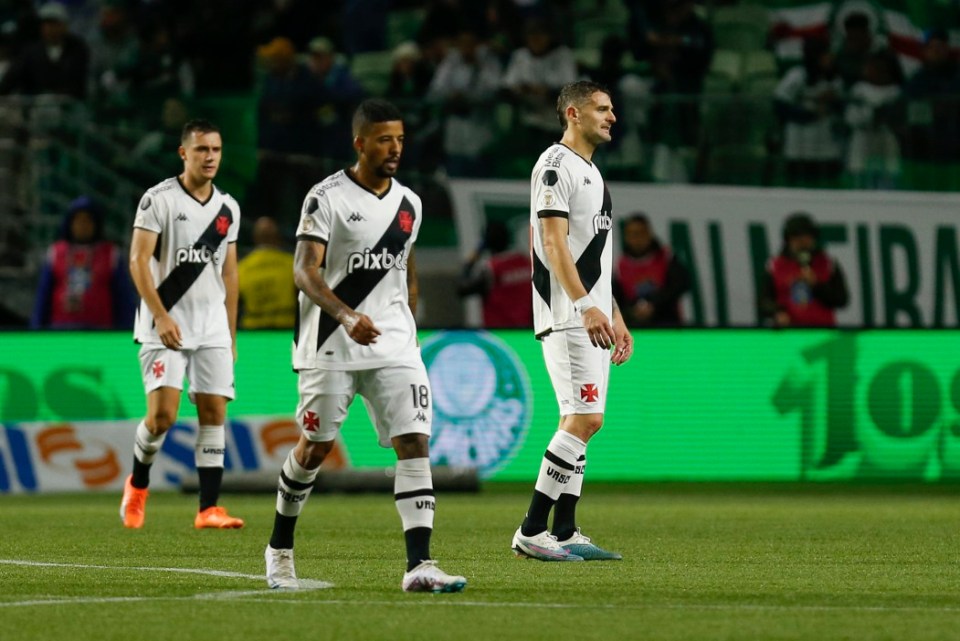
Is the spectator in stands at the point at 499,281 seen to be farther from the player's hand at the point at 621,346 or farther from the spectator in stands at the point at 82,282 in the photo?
the player's hand at the point at 621,346

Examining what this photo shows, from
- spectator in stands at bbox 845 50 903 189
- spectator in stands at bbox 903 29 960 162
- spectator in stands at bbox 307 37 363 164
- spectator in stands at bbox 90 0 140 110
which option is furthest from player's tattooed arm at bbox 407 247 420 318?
spectator in stands at bbox 90 0 140 110

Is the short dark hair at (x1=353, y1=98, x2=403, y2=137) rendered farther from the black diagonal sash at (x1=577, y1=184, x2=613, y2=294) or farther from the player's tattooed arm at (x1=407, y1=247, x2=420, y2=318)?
the black diagonal sash at (x1=577, y1=184, x2=613, y2=294)

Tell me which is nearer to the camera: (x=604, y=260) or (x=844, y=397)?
(x=604, y=260)

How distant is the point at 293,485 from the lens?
7645 mm

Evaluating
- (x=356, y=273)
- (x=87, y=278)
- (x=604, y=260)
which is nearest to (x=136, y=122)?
(x=87, y=278)

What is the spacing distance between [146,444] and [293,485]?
4138 millimetres

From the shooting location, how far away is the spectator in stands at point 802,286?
16469mm

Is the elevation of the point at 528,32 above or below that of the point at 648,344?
above

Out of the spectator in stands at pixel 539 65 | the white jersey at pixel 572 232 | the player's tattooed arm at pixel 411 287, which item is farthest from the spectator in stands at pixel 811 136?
the player's tattooed arm at pixel 411 287

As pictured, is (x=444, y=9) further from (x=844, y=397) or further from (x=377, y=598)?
(x=377, y=598)

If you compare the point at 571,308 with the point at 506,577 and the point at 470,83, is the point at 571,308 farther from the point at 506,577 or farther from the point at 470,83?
the point at 470,83

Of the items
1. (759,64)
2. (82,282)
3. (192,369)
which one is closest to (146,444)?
(192,369)

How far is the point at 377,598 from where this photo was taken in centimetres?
725

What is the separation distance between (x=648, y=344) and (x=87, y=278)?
4972 millimetres
